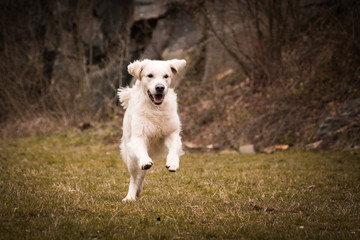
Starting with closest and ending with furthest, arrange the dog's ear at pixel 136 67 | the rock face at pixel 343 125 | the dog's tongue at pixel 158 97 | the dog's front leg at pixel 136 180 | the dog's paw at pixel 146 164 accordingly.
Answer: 1. the dog's paw at pixel 146 164
2. the dog's tongue at pixel 158 97
3. the dog's front leg at pixel 136 180
4. the dog's ear at pixel 136 67
5. the rock face at pixel 343 125

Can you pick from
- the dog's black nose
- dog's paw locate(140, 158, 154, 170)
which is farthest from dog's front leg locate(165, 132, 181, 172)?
the dog's black nose

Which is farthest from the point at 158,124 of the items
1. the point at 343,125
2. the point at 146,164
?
the point at 343,125

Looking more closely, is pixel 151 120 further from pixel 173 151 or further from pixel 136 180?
pixel 136 180

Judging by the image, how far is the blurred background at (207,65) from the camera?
10805 mm

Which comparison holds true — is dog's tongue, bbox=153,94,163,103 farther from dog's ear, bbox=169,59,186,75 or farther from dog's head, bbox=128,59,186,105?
dog's ear, bbox=169,59,186,75

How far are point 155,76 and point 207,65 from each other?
10.9 metres

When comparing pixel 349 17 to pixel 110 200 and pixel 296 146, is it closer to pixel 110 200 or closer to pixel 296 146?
pixel 296 146

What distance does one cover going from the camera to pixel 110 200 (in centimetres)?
452

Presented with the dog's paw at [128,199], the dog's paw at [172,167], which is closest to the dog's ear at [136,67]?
the dog's paw at [172,167]

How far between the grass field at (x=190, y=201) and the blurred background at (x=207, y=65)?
287 centimetres

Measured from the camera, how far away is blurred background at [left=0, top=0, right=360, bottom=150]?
10805mm

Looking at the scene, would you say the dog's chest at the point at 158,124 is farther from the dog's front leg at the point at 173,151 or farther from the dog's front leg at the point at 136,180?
the dog's front leg at the point at 136,180

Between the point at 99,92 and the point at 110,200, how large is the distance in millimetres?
13333

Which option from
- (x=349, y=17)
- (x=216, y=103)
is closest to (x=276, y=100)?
(x=216, y=103)
